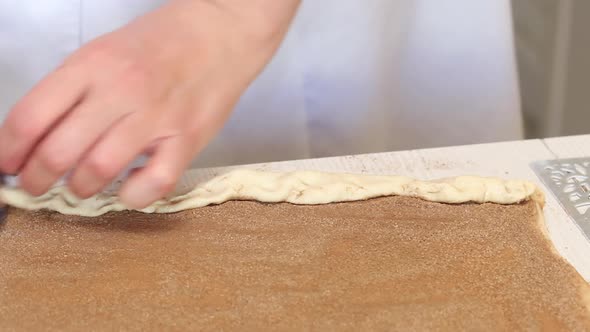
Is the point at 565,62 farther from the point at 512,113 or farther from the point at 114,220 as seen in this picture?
the point at 114,220

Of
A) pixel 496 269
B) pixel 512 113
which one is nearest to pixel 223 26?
pixel 496 269

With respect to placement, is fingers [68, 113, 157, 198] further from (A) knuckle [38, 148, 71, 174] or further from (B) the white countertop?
(B) the white countertop

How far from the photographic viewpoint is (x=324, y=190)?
665 millimetres

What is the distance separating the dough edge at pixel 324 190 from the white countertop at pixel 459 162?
60 mm

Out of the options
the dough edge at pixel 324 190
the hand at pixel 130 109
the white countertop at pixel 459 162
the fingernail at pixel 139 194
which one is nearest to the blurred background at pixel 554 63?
the white countertop at pixel 459 162

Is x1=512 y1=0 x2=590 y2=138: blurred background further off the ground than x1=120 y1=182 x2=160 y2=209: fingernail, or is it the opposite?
x1=120 y1=182 x2=160 y2=209: fingernail

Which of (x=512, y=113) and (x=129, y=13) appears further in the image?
(x=512, y=113)

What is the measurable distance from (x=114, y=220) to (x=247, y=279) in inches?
5.6

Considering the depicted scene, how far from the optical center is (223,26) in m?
0.61

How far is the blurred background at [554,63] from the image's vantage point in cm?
143

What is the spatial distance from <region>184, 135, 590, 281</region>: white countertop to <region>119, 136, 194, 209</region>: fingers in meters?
0.18

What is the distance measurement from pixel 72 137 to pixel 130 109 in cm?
5

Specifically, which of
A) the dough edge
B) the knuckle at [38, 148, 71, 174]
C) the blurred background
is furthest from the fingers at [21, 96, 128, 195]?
the blurred background

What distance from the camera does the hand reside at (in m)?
0.51
